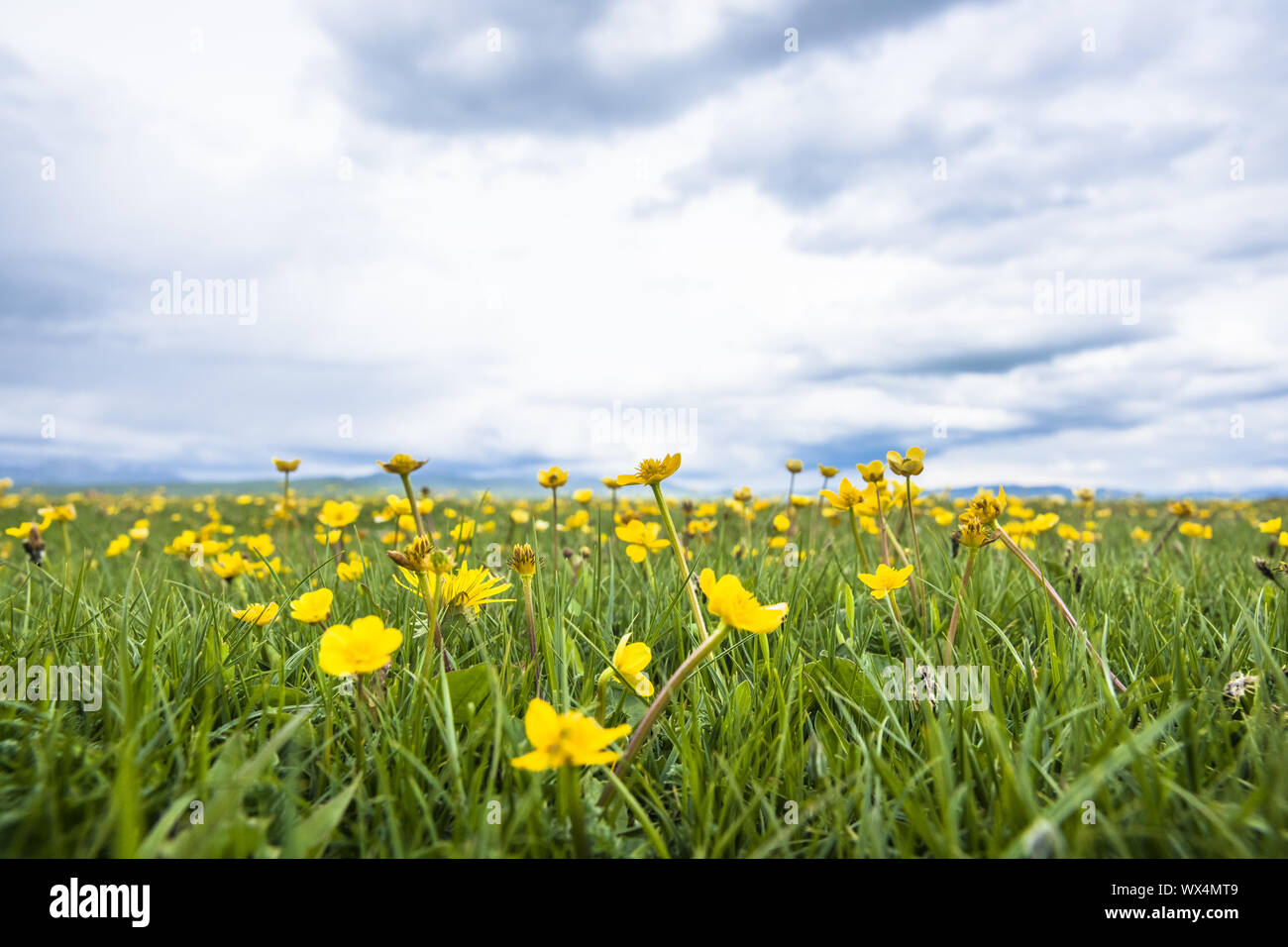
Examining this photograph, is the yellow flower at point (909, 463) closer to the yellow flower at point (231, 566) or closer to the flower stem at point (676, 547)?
the flower stem at point (676, 547)

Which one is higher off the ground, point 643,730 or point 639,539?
point 639,539

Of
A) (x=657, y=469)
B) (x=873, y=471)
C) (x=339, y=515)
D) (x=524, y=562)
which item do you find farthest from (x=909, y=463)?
(x=339, y=515)

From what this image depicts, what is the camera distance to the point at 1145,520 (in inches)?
348

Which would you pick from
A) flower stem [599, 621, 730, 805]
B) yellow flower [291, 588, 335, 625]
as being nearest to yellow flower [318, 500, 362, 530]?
yellow flower [291, 588, 335, 625]

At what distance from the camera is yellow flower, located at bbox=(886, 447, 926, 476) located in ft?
7.46

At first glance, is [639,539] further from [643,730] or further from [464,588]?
[643,730]

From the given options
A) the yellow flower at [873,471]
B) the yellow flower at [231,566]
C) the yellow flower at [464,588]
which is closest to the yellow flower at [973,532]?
the yellow flower at [873,471]

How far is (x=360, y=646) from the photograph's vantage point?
1.17 m

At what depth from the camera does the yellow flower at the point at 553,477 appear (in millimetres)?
2900

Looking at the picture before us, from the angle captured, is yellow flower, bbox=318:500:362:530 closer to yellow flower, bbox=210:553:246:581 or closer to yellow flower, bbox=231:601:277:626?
yellow flower, bbox=210:553:246:581

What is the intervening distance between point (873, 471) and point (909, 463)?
0.51 ft

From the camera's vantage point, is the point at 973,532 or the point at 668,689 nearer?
the point at 668,689

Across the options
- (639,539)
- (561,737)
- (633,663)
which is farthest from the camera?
(639,539)
